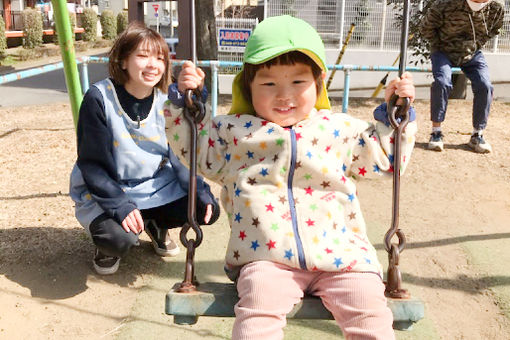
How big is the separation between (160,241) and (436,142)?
125 inches

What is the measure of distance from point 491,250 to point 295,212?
1889 millimetres

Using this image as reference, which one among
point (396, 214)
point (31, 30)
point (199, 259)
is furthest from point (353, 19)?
point (31, 30)

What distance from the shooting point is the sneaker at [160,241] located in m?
3.09

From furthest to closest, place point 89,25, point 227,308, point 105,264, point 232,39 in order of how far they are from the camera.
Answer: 1. point 89,25
2. point 232,39
3. point 105,264
4. point 227,308

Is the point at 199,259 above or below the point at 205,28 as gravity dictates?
below

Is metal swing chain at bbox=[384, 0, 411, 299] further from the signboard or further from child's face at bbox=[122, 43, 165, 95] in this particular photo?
the signboard

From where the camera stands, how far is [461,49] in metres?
5.21

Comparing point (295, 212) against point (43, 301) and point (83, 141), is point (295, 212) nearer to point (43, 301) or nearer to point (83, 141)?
point (83, 141)

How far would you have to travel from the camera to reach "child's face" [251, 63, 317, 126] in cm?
185

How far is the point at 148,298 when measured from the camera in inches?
105

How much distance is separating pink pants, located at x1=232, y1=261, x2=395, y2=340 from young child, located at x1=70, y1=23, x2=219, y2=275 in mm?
1046

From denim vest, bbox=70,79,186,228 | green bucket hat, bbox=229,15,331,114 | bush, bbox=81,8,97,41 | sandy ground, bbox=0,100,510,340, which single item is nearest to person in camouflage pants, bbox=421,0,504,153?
sandy ground, bbox=0,100,510,340

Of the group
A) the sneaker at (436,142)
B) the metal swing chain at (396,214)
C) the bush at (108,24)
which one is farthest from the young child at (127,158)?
the bush at (108,24)

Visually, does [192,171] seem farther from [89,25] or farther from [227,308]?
[89,25]
